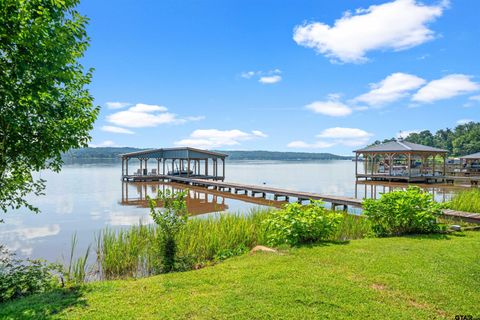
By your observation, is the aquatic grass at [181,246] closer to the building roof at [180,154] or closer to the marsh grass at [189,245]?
the marsh grass at [189,245]

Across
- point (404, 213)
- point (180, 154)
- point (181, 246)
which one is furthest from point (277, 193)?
point (180, 154)

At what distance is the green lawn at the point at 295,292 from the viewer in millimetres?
3502

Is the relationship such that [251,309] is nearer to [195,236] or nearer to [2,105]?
[2,105]

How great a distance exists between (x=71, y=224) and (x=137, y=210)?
359 cm

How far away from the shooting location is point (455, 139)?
65000mm

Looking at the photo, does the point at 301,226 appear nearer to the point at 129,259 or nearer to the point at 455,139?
the point at 129,259

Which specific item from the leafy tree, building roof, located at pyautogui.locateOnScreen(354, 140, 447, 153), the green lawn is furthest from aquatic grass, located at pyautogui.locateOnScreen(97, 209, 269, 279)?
building roof, located at pyautogui.locateOnScreen(354, 140, 447, 153)

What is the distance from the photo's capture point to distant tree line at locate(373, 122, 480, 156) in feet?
192

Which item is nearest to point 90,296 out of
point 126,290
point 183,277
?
point 126,290

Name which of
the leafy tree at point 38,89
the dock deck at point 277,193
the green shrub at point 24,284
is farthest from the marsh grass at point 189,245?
the dock deck at point 277,193

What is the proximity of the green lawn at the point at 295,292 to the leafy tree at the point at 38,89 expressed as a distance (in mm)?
1821

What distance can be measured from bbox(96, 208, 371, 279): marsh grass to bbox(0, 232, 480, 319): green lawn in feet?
4.34

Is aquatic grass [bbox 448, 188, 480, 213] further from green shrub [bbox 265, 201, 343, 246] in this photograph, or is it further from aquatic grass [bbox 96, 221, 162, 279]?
aquatic grass [bbox 96, 221, 162, 279]

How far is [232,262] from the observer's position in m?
5.55
